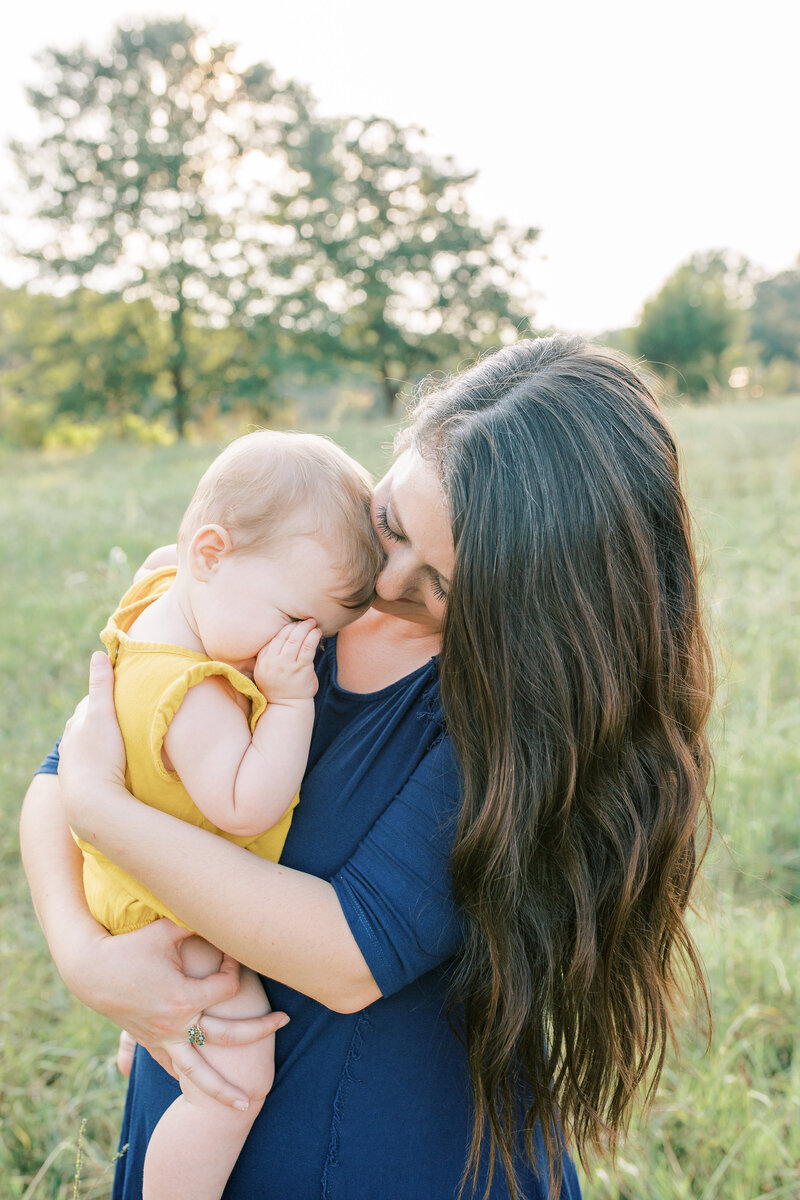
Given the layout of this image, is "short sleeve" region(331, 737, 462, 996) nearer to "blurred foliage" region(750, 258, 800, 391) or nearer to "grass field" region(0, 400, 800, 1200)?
"grass field" region(0, 400, 800, 1200)

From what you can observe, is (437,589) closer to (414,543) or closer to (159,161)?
(414,543)

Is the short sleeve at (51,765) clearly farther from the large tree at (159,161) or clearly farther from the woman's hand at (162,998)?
the large tree at (159,161)

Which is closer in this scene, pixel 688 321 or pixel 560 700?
pixel 560 700

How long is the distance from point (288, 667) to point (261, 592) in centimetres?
14

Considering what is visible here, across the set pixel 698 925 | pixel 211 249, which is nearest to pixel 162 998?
pixel 698 925

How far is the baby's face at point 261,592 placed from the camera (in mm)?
1356

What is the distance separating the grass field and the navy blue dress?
0.39 metres

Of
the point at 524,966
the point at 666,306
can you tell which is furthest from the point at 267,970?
the point at 666,306

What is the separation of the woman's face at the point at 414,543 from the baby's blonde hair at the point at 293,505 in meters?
0.04

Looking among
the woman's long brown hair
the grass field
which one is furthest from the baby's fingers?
the grass field

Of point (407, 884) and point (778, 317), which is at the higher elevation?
point (778, 317)

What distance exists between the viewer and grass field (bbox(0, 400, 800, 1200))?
1980 millimetres

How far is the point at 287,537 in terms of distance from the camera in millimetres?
1376

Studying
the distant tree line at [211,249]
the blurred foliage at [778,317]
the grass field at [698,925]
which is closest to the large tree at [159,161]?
the distant tree line at [211,249]
